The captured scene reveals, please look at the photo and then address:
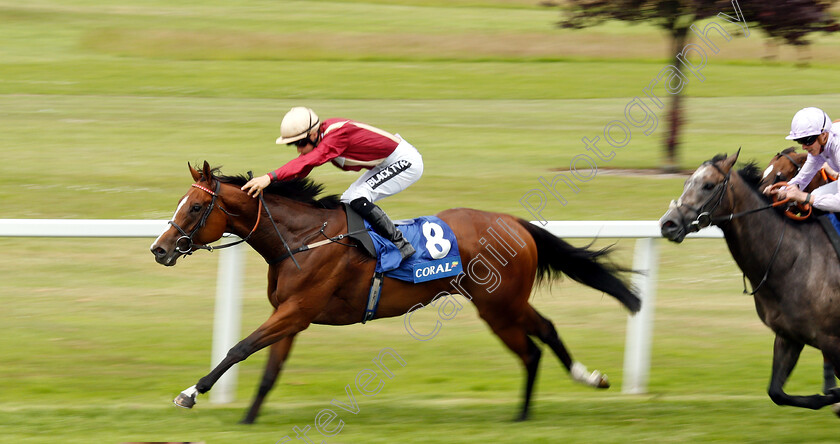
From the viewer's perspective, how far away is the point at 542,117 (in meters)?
18.9

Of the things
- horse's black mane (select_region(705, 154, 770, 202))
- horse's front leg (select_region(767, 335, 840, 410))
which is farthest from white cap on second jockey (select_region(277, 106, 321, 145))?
horse's front leg (select_region(767, 335, 840, 410))

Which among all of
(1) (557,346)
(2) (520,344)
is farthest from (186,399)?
(1) (557,346)

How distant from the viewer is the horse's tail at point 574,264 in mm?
5652

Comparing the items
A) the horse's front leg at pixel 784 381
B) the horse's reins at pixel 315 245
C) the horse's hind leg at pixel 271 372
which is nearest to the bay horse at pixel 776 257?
the horse's front leg at pixel 784 381

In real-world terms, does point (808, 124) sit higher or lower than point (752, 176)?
higher

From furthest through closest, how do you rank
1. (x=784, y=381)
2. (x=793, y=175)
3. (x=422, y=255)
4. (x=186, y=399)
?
(x=793, y=175), (x=422, y=255), (x=784, y=381), (x=186, y=399)

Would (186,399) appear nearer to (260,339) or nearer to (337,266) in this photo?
(260,339)

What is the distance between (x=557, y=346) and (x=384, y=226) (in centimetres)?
112

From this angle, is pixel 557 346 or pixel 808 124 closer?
pixel 808 124

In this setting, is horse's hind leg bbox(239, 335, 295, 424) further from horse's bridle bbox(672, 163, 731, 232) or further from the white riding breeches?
horse's bridle bbox(672, 163, 731, 232)

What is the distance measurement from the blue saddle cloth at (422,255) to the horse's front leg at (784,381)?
5.14ft

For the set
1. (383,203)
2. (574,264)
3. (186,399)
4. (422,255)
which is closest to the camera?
(186,399)

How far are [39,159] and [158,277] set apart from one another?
588 cm

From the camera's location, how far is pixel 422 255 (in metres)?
5.20
